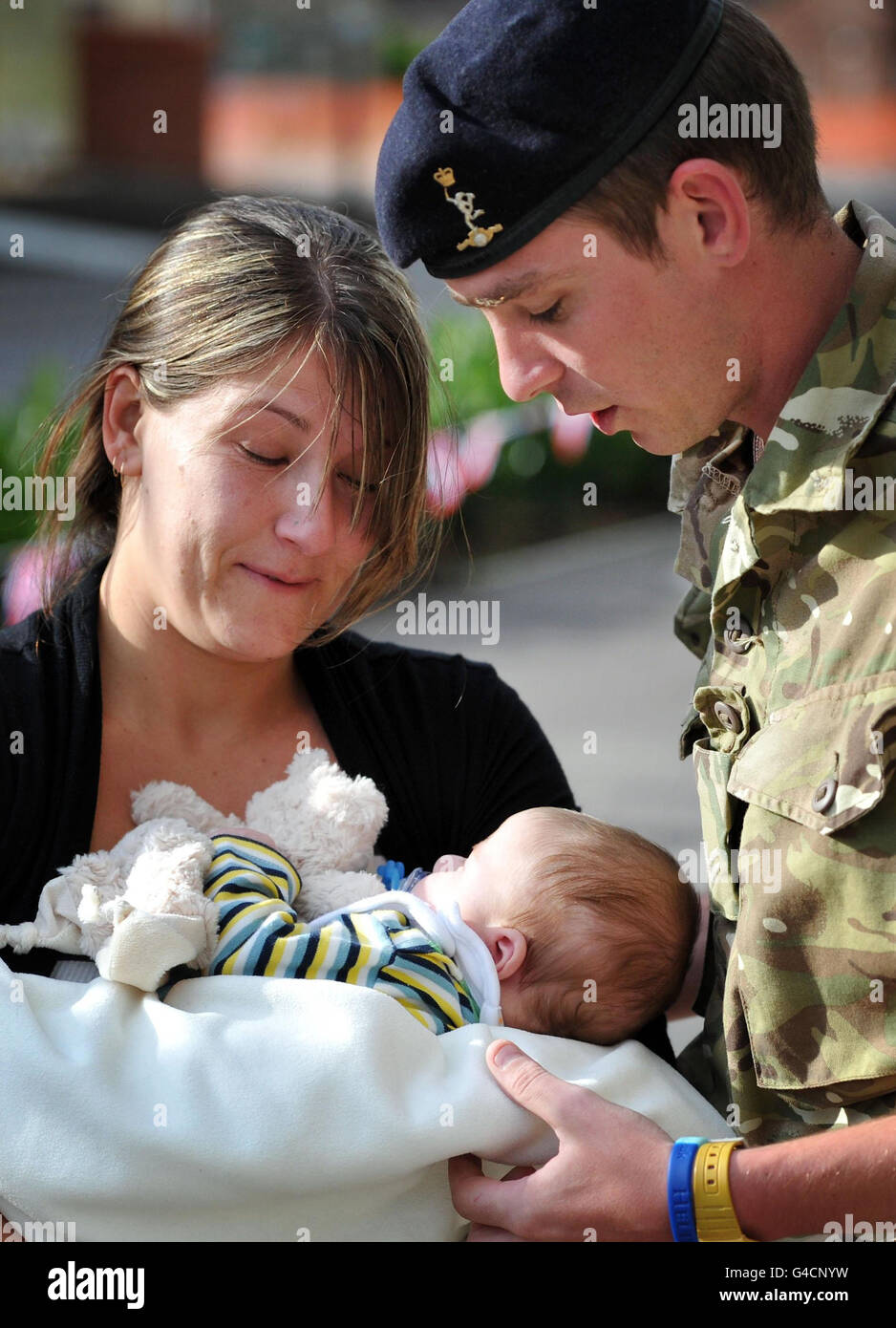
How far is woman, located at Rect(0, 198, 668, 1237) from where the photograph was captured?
239 cm

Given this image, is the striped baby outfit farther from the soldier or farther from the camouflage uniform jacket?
the camouflage uniform jacket

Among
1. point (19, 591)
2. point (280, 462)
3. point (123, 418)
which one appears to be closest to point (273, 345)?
point (280, 462)

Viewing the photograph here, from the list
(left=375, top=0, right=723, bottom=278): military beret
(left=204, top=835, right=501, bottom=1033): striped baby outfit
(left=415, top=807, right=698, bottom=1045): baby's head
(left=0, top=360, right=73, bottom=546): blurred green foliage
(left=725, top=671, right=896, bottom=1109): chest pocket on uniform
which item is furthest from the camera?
(left=0, top=360, right=73, bottom=546): blurred green foliage

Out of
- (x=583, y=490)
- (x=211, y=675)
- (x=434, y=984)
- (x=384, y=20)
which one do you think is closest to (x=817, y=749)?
(x=434, y=984)

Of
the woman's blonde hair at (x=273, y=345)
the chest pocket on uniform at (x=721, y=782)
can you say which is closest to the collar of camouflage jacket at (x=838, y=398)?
the chest pocket on uniform at (x=721, y=782)

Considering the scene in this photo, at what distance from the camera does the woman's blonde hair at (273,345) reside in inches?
96.0

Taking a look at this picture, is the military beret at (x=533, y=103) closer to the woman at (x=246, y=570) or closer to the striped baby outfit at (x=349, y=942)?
the woman at (x=246, y=570)

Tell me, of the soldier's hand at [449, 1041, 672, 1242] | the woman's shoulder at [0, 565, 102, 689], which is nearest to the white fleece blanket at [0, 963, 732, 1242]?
the soldier's hand at [449, 1041, 672, 1242]

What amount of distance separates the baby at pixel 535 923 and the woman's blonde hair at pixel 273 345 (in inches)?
18.7

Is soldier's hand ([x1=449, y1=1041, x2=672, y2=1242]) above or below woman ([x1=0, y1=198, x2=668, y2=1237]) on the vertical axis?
below

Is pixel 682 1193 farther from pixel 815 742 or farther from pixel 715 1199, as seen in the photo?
pixel 815 742

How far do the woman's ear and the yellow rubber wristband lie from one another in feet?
4.55

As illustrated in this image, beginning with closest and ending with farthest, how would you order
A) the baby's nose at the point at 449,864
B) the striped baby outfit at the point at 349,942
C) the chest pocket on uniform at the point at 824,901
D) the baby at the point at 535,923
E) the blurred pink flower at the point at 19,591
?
the chest pocket on uniform at the point at 824,901 < the striped baby outfit at the point at 349,942 < the baby at the point at 535,923 < the baby's nose at the point at 449,864 < the blurred pink flower at the point at 19,591
